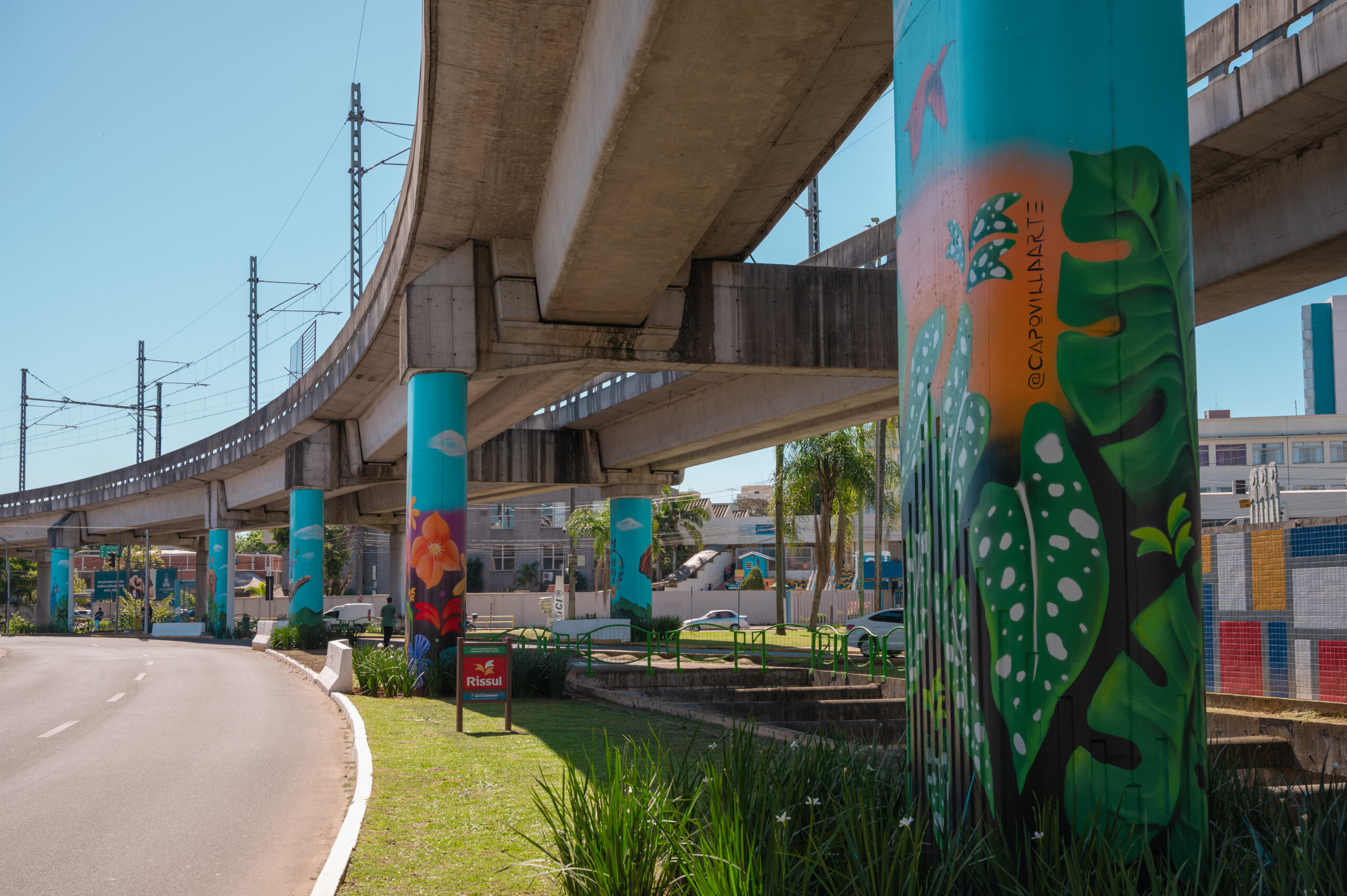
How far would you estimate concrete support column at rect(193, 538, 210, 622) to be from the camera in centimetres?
5950

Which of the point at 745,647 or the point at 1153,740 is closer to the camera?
the point at 1153,740

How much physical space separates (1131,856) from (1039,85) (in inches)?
144

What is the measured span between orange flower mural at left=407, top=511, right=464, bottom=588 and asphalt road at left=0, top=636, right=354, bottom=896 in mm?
2820

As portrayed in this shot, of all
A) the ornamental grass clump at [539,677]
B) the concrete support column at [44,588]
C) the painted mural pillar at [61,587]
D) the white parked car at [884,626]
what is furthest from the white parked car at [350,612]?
the ornamental grass clump at [539,677]

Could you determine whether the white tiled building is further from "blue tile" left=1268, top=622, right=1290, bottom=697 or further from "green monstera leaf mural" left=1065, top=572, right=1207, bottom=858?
"green monstera leaf mural" left=1065, top=572, right=1207, bottom=858

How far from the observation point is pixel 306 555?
38.8 m

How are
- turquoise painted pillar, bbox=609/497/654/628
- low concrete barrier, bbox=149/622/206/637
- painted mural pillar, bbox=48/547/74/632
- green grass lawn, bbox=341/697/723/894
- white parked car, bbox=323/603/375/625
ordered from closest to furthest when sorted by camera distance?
green grass lawn, bbox=341/697/723/894, turquoise painted pillar, bbox=609/497/654/628, low concrete barrier, bbox=149/622/206/637, white parked car, bbox=323/603/375/625, painted mural pillar, bbox=48/547/74/632

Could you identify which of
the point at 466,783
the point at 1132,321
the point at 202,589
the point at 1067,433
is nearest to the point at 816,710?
the point at 466,783

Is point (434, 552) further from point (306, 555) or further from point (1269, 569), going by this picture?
point (306, 555)

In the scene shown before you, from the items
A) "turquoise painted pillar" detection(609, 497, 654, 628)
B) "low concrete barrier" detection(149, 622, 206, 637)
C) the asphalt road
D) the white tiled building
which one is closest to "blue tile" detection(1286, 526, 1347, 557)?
the asphalt road

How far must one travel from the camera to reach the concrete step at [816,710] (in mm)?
16891

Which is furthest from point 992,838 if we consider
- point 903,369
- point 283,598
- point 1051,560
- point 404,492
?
point 283,598

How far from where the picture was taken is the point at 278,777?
1220 cm

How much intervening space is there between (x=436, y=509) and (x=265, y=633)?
952 inches
